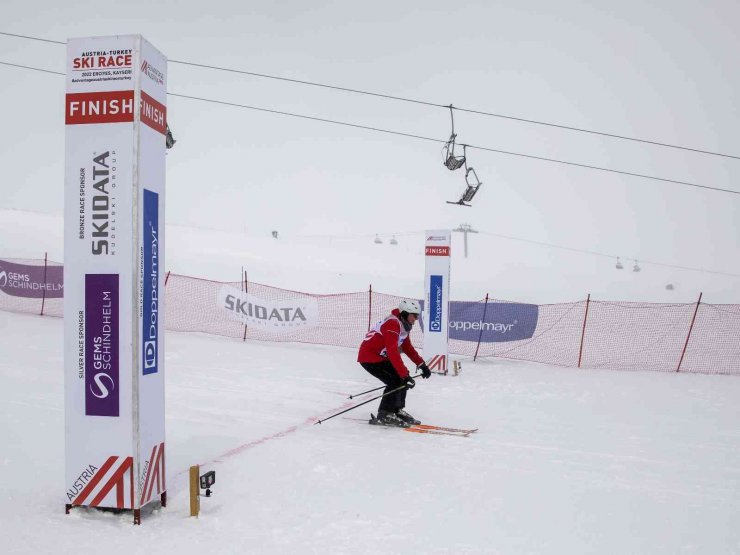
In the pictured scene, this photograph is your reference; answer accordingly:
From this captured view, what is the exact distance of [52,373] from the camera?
37.7ft

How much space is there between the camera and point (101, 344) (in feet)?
16.4

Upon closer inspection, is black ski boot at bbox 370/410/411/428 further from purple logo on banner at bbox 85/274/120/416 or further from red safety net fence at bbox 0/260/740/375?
red safety net fence at bbox 0/260/740/375

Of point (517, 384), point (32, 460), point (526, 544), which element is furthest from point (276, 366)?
point (526, 544)

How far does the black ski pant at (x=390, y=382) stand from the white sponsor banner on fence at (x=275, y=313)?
9630 millimetres

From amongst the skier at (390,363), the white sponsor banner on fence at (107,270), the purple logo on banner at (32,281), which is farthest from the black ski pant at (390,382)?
the purple logo on banner at (32,281)

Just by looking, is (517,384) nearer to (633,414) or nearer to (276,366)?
(633,414)

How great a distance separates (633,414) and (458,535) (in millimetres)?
6692

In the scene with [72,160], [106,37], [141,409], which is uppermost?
[106,37]

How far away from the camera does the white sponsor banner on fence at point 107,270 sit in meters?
4.94

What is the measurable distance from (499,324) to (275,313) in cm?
656

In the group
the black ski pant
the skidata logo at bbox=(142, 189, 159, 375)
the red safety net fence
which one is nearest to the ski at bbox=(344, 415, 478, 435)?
the black ski pant

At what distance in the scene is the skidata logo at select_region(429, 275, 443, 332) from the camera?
49.7 ft

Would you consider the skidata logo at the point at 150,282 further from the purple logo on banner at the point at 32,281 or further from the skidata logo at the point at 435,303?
the purple logo on banner at the point at 32,281

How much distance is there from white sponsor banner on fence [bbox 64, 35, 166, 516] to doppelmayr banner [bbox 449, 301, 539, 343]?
538 inches
